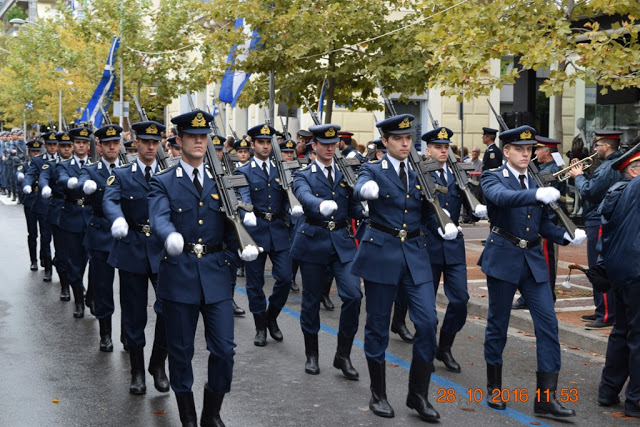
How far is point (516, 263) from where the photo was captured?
23.2 feet

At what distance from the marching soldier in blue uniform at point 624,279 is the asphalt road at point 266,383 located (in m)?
0.21

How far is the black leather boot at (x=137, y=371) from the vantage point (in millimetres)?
7520

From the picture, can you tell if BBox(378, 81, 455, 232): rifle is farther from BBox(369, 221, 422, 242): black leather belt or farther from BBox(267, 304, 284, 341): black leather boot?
BBox(267, 304, 284, 341): black leather boot

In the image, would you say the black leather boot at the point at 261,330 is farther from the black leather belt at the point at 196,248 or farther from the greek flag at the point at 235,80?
the greek flag at the point at 235,80

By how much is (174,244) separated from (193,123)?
0.92 metres

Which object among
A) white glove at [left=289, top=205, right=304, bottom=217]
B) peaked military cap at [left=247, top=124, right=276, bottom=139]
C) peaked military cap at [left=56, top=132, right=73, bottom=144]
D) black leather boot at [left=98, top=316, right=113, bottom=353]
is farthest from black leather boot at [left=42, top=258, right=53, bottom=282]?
white glove at [left=289, top=205, right=304, bottom=217]

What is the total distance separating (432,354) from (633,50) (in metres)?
6.03

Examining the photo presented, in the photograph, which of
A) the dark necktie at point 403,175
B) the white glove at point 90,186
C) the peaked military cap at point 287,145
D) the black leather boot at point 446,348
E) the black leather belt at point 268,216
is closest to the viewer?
the dark necktie at point 403,175

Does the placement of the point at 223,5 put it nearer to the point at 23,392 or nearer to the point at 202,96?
the point at 23,392

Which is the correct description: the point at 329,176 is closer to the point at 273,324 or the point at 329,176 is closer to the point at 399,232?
the point at 399,232

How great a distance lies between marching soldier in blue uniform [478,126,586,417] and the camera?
686 centimetres

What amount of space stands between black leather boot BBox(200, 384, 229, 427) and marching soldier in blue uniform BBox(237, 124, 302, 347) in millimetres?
2986

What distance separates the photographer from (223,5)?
17969mm

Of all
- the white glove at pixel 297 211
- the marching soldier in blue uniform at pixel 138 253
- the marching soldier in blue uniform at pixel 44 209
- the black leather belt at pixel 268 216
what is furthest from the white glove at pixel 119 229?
the marching soldier in blue uniform at pixel 44 209
